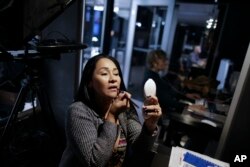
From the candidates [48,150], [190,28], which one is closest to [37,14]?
[48,150]

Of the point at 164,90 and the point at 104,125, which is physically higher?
the point at 104,125

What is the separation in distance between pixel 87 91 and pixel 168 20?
340 cm

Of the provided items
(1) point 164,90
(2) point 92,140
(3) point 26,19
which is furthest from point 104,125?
(1) point 164,90

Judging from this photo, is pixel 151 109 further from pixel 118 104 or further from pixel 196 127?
pixel 196 127

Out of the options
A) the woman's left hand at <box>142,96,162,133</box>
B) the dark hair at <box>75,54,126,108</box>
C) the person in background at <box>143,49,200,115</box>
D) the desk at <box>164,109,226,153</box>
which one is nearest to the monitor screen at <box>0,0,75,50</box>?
the dark hair at <box>75,54,126,108</box>

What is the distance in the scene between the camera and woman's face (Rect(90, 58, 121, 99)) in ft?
3.43

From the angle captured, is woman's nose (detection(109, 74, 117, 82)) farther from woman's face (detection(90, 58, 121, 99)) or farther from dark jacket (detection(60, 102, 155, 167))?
dark jacket (detection(60, 102, 155, 167))

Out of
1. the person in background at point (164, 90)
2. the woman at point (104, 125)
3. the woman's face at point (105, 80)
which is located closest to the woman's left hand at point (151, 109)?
the woman at point (104, 125)

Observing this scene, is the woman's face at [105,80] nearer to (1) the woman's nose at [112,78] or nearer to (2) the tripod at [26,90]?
(1) the woman's nose at [112,78]

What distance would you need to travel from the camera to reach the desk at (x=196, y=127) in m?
1.78

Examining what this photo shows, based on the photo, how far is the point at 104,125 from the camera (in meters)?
0.98

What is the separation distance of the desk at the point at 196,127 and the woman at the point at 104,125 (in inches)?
31.4

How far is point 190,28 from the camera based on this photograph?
5828 mm

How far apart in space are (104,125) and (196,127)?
1.10 metres
